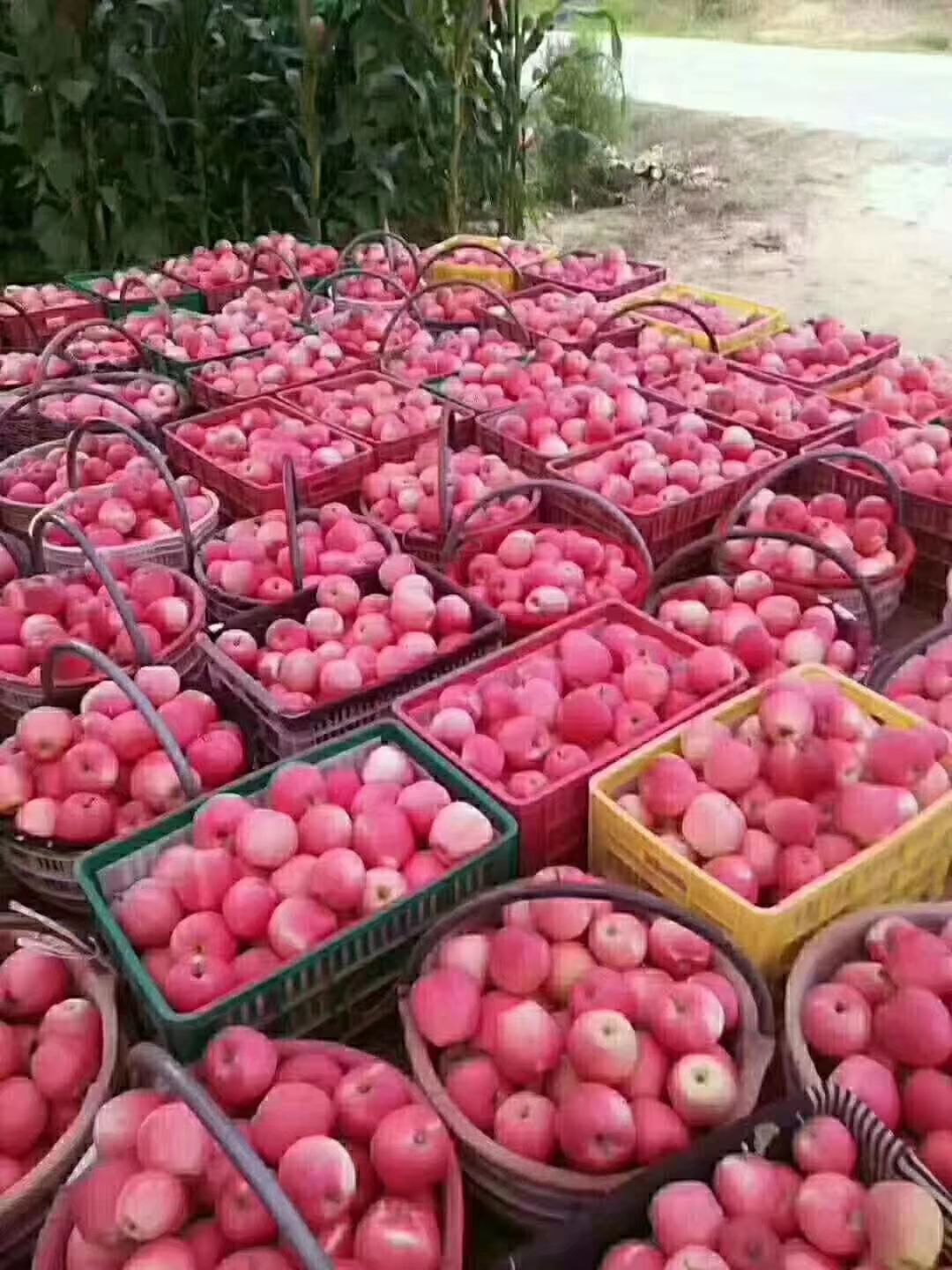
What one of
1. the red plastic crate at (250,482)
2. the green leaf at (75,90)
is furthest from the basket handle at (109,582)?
the green leaf at (75,90)

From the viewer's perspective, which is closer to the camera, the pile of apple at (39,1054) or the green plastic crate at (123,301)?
the pile of apple at (39,1054)

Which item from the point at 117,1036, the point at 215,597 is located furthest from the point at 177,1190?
the point at 215,597

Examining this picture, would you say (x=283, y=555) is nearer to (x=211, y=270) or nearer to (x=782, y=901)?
(x=782, y=901)

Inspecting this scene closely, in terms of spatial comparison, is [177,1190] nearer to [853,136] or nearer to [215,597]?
[215,597]

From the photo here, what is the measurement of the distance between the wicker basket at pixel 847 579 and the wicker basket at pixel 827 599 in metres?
0.03

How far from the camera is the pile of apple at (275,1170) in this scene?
1.02 metres

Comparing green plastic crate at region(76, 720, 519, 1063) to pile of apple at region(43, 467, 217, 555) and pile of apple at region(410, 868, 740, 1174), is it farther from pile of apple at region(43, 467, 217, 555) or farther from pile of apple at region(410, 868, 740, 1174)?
pile of apple at region(43, 467, 217, 555)

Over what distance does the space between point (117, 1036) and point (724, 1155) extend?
67 cm

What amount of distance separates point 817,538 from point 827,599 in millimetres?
183

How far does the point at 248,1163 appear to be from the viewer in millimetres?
858

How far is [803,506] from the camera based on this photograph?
229 cm

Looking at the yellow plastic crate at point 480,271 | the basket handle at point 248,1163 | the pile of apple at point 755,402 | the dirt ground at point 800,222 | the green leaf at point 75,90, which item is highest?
the green leaf at point 75,90

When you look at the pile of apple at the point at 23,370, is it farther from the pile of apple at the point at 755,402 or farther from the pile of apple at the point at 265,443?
the pile of apple at the point at 755,402

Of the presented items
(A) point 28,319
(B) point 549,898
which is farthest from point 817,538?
(A) point 28,319
